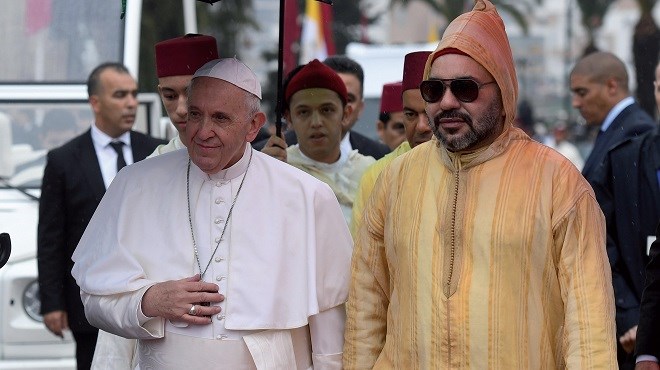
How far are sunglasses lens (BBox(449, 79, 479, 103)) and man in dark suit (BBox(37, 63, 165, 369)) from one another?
10.7 feet

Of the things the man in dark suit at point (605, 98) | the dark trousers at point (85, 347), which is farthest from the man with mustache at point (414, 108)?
the man in dark suit at point (605, 98)

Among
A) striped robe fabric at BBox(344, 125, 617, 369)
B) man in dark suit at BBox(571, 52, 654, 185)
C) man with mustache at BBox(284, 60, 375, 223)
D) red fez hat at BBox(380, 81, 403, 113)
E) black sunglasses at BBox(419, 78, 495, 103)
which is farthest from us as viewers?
red fez hat at BBox(380, 81, 403, 113)

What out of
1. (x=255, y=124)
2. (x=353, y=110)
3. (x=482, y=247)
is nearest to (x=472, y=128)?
(x=482, y=247)

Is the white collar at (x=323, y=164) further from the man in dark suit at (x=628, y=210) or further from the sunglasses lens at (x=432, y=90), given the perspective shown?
the sunglasses lens at (x=432, y=90)

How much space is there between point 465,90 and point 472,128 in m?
0.12

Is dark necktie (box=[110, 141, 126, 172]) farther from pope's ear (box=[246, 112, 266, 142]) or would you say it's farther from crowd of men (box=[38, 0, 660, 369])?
pope's ear (box=[246, 112, 266, 142])

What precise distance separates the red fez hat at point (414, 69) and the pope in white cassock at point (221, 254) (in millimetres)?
1335

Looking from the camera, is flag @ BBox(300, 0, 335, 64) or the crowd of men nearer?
the crowd of men

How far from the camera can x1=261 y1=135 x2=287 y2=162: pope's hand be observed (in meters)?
5.96

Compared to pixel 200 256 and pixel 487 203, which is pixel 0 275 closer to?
pixel 200 256

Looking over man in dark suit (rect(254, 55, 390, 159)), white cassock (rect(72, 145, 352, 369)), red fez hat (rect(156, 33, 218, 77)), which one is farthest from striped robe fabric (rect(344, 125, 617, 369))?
man in dark suit (rect(254, 55, 390, 159))

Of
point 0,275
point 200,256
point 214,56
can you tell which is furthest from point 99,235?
point 0,275

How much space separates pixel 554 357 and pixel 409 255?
54cm

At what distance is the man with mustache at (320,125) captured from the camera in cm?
674
